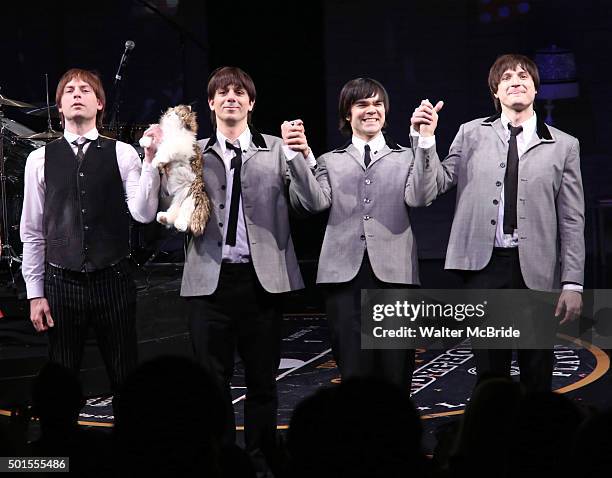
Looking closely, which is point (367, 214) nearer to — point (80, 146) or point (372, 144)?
point (372, 144)

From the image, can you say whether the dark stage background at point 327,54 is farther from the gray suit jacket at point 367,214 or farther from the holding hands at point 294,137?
the holding hands at point 294,137

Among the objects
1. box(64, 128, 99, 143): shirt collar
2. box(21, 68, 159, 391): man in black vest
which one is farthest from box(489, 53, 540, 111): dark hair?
box(64, 128, 99, 143): shirt collar

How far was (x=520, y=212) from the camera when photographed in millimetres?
3482

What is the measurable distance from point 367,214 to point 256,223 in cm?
41

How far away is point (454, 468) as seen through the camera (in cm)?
176

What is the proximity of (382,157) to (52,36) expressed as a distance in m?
7.56

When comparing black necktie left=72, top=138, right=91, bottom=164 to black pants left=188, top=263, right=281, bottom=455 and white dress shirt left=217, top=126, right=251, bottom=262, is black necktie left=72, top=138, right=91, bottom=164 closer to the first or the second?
white dress shirt left=217, top=126, right=251, bottom=262

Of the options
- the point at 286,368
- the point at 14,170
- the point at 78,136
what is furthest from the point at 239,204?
the point at 14,170

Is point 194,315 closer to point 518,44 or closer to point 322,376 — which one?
point 322,376

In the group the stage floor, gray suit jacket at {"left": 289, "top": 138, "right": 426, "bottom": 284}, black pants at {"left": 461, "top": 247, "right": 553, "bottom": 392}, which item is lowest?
the stage floor

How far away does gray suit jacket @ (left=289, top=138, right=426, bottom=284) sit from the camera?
3.51 metres

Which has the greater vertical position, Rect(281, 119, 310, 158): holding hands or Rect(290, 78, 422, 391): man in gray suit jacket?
Answer: Rect(281, 119, 310, 158): holding hands

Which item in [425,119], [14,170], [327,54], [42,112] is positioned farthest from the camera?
[327,54]

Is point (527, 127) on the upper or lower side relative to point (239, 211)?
upper
